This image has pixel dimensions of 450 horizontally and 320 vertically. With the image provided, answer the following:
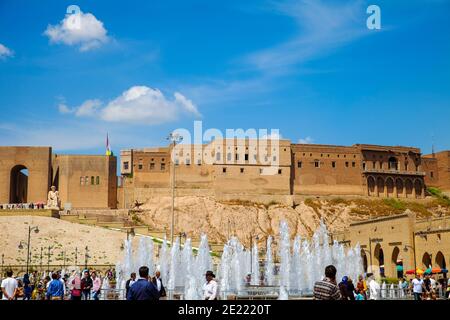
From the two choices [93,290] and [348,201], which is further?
[348,201]

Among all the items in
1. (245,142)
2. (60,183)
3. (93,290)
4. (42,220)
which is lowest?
(93,290)

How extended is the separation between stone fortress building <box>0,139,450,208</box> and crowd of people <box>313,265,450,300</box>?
44.1 m

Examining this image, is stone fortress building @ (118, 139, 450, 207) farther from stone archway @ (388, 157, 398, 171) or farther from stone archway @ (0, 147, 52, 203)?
stone archway @ (0, 147, 52, 203)

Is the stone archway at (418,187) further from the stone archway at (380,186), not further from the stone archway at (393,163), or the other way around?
the stone archway at (380,186)

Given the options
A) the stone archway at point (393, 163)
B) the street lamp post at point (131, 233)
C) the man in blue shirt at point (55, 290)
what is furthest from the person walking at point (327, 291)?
the stone archway at point (393, 163)

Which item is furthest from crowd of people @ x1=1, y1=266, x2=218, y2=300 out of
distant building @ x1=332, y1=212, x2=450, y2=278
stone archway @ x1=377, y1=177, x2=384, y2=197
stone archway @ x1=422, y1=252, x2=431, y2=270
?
stone archway @ x1=377, y1=177, x2=384, y2=197

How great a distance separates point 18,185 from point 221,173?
2148 cm

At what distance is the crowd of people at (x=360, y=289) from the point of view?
789 centimetres

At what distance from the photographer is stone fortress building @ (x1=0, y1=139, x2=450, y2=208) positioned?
63.3m

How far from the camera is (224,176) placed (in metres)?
68.0
